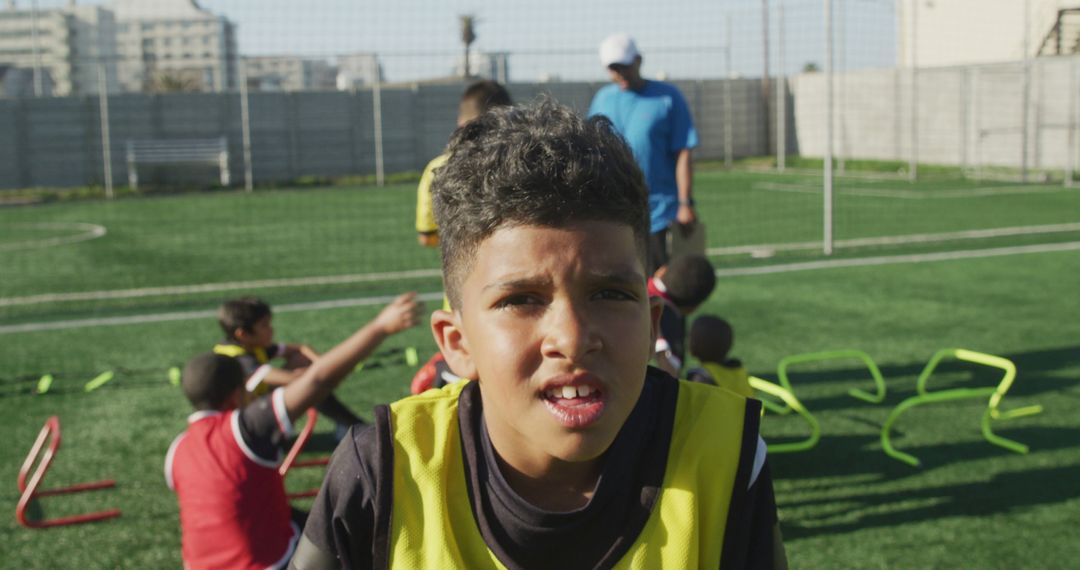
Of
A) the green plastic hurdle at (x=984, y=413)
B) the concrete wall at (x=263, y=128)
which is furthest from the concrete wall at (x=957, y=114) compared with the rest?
the green plastic hurdle at (x=984, y=413)

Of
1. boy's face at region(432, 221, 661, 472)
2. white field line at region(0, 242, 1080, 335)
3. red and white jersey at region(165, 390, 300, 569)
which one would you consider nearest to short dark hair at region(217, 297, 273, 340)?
red and white jersey at region(165, 390, 300, 569)

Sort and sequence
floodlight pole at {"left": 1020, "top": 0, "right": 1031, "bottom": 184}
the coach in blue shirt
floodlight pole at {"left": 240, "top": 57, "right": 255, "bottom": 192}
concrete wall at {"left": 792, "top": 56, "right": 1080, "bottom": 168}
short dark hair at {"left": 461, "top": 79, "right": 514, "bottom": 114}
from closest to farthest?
short dark hair at {"left": 461, "top": 79, "right": 514, "bottom": 114} < the coach in blue shirt < floodlight pole at {"left": 1020, "top": 0, "right": 1031, "bottom": 184} < concrete wall at {"left": 792, "top": 56, "right": 1080, "bottom": 168} < floodlight pole at {"left": 240, "top": 57, "right": 255, "bottom": 192}

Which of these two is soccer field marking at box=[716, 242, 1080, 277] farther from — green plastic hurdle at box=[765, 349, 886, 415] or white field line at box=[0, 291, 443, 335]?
green plastic hurdle at box=[765, 349, 886, 415]

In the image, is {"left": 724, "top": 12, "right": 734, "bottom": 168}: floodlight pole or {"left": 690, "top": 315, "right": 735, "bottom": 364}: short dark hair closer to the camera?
{"left": 690, "top": 315, "right": 735, "bottom": 364}: short dark hair

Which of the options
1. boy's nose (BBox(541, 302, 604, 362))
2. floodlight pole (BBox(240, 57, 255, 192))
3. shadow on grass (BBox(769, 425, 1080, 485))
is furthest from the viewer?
floodlight pole (BBox(240, 57, 255, 192))

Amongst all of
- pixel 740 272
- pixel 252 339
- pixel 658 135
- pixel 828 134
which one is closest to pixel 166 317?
pixel 252 339

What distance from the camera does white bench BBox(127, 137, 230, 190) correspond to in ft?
88.0

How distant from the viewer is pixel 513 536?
168 centimetres

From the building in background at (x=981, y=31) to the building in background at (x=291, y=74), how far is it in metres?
13.1

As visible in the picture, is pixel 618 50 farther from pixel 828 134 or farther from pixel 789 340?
pixel 828 134

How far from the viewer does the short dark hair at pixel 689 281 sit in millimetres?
5141

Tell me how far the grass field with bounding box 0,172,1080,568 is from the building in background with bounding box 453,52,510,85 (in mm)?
7825

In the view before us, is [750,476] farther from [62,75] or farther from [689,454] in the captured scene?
[62,75]

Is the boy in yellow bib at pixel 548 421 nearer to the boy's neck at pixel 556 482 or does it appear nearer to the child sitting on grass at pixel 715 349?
the boy's neck at pixel 556 482
